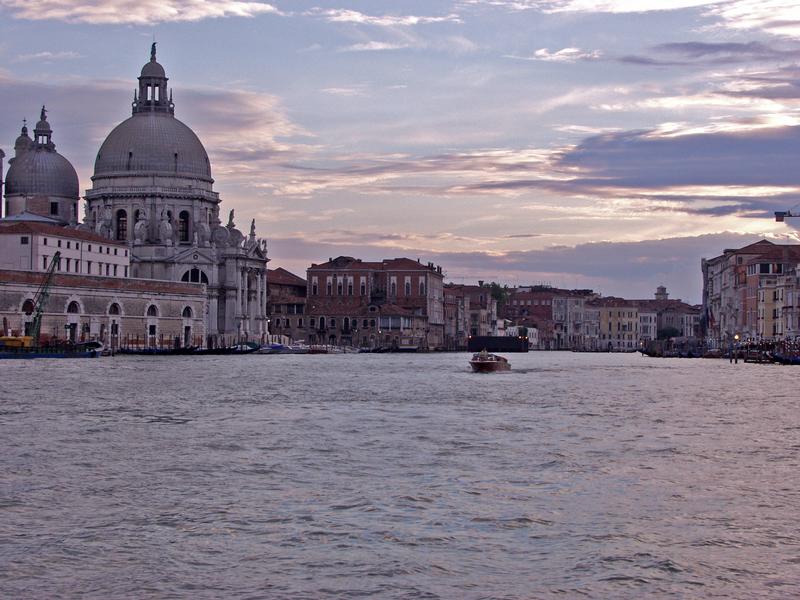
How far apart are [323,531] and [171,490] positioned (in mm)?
3749

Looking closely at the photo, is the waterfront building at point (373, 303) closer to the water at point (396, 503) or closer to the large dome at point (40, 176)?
the large dome at point (40, 176)

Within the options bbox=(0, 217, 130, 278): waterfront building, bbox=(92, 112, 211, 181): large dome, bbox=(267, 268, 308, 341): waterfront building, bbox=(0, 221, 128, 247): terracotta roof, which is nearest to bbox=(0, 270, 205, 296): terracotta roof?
bbox=(0, 217, 130, 278): waterfront building

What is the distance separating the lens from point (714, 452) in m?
23.0

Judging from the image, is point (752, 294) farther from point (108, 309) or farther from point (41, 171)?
point (41, 171)

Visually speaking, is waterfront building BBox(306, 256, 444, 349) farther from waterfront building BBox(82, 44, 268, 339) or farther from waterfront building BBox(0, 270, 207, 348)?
waterfront building BBox(0, 270, 207, 348)

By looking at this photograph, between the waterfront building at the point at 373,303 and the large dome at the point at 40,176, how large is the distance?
25121mm

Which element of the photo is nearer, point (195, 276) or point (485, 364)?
point (485, 364)

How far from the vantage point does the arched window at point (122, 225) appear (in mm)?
110812

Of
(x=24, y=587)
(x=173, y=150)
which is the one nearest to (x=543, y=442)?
(x=24, y=587)

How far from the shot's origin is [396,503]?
17.0 meters

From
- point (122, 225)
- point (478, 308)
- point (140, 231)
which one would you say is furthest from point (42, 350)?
point (478, 308)

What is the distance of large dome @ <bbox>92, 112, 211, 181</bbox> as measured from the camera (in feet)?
360

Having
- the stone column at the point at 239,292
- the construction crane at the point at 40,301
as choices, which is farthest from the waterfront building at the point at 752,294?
the construction crane at the point at 40,301

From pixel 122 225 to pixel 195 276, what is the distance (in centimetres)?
813
